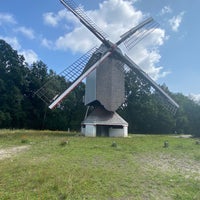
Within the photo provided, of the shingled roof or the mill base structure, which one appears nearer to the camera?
the mill base structure

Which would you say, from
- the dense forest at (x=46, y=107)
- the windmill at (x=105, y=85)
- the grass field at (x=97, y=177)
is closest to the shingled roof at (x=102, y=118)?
the windmill at (x=105, y=85)

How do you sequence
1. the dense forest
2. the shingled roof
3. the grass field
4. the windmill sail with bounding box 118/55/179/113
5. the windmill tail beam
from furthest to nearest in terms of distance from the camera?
the dense forest → the windmill sail with bounding box 118/55/179/113 → the shingled roof → the windmill tail beam → the grass field

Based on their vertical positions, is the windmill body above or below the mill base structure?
above

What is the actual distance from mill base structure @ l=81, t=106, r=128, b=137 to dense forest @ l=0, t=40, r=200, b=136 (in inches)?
643

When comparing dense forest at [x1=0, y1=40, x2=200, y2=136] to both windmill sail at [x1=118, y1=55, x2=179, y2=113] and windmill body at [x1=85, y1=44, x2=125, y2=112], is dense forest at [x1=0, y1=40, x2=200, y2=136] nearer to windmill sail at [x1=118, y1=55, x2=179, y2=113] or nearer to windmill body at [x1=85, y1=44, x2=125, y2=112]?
windmill sail at [x1=118, y1=55, x2=179, y2=113]

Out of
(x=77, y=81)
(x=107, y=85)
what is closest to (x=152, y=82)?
(x=107, y=85)

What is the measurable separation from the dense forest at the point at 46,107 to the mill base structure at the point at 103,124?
16333 millimetres

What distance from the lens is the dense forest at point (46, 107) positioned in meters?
36.8

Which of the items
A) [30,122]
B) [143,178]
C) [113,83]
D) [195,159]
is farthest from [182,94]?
[143,178]

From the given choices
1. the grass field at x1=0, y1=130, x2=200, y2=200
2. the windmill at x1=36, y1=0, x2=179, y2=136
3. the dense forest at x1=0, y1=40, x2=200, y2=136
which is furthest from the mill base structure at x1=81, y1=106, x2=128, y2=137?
the dense forest at x1=0, y1=40, x2=200, y2=136

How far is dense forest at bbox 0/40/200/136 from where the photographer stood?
36.8 m

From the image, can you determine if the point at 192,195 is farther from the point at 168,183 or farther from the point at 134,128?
the point at 134,128

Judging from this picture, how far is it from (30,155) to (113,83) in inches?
489

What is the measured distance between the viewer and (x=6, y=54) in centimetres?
3797
